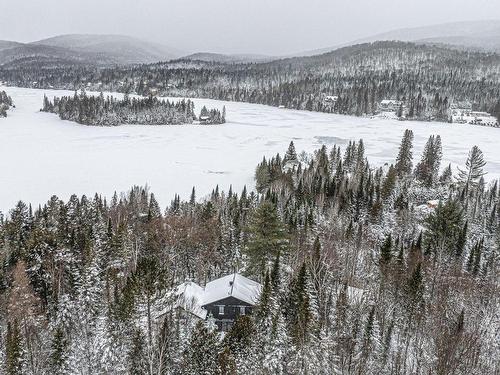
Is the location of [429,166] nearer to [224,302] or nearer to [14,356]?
[224,302]

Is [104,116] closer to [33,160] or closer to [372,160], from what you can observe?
[33,160]

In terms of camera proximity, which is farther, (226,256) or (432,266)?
(226,256)

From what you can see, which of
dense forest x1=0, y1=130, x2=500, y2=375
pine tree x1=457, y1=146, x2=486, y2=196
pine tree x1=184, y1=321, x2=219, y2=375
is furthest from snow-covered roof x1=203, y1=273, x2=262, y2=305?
pine tree x1=457, y1=146, x2=486, y2=196

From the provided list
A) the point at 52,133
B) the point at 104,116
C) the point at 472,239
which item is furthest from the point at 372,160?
the point at 104,116

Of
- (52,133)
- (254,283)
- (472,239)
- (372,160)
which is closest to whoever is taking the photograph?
(254,283)

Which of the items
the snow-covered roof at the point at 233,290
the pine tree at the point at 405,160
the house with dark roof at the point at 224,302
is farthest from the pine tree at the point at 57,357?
the pine tree at the point at 405,160

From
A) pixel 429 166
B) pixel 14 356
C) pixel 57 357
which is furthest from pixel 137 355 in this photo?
pixel 429 166
